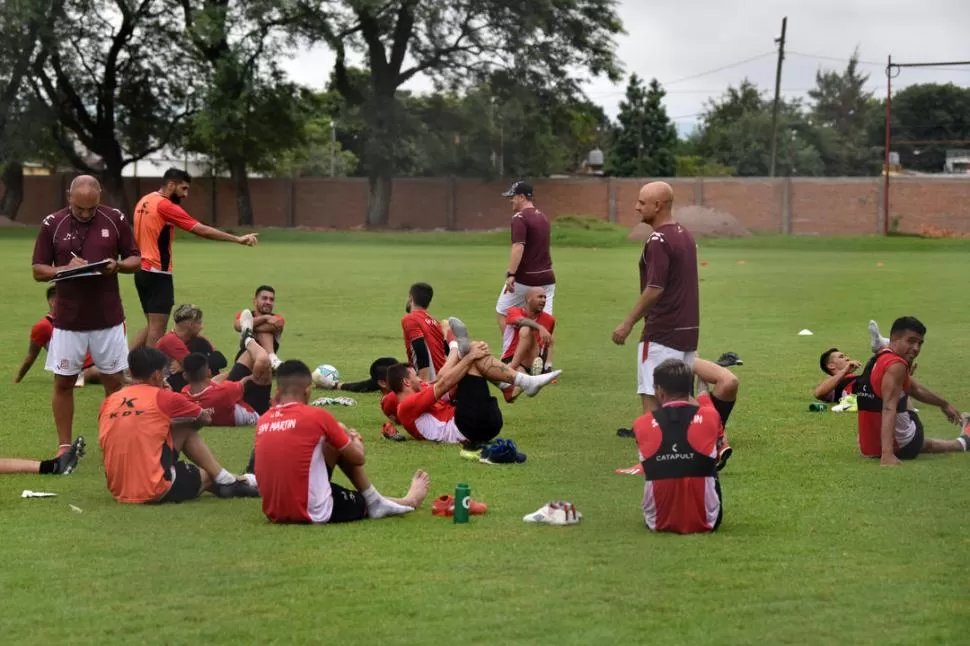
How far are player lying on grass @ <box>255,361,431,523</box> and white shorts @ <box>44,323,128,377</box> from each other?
2.92 m

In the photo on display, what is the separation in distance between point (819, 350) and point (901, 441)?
8.51 meters

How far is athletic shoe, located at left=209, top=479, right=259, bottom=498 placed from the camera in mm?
9789

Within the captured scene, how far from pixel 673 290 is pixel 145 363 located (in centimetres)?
385

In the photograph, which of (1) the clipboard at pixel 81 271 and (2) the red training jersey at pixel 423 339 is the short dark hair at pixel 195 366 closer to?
(1) the clipboard at pixel 81 271

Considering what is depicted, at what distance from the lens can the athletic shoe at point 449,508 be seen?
917 cm

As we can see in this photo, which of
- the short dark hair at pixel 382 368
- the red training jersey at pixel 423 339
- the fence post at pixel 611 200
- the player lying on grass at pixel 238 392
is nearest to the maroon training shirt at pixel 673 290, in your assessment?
the short dark hair at pixel 382 368

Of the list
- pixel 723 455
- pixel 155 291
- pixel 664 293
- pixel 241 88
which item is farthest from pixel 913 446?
pixel 241 88

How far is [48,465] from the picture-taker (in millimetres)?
10641

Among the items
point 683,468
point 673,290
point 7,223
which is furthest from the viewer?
point 7,223

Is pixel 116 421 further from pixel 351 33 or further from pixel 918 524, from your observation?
pixel 351 33

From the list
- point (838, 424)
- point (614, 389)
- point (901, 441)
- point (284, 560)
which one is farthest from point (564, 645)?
point (614, 389)

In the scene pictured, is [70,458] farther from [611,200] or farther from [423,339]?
[611,200]

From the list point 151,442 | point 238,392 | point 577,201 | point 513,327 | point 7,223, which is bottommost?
point 238,392

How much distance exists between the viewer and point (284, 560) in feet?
26.0
